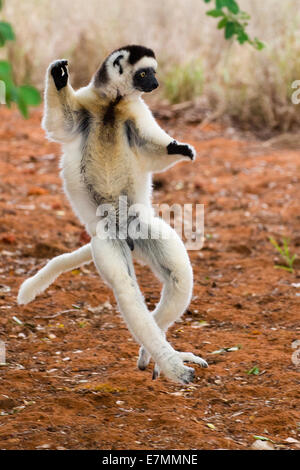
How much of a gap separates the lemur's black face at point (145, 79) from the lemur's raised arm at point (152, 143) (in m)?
0.15

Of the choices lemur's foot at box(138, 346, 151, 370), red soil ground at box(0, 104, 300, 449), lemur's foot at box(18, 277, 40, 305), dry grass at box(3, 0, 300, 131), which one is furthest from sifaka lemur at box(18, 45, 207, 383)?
dry grass at box(3, 0, 300, 131)

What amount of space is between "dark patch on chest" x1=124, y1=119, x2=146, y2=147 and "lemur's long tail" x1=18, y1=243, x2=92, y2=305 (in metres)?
0.66

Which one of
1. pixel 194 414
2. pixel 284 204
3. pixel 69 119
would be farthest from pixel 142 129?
pixel 284 204

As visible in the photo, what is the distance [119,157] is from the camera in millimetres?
3631

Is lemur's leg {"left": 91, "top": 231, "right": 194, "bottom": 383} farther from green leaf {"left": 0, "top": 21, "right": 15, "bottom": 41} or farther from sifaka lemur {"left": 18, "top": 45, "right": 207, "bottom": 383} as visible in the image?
green leaf {"left": 0, "top": 21, "right": 15, "bottom": 41}

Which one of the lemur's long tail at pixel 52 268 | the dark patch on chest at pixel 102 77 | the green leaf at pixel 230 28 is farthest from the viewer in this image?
the green leaf at pixel 230 28

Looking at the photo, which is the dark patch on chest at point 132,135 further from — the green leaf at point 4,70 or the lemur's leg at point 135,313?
the green leaf at point 4,70

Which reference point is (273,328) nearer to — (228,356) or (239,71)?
(228,356)

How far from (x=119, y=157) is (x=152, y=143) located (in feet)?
0.64

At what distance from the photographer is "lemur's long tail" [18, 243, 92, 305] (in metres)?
3.89

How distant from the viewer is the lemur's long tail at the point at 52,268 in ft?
12.8

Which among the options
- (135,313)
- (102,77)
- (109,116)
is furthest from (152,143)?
(135,313)

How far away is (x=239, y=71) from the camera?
10.9 meters

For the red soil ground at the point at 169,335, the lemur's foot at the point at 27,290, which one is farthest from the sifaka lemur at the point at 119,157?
the lemur's foot at the point at 27,290
